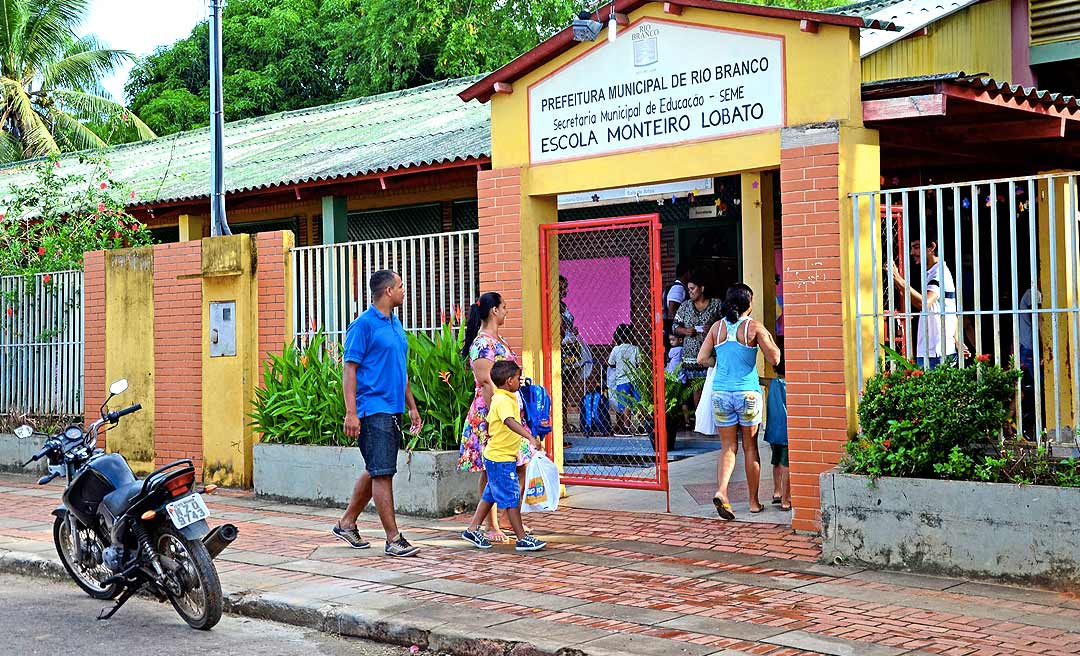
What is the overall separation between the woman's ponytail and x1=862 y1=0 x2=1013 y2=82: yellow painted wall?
410 cm

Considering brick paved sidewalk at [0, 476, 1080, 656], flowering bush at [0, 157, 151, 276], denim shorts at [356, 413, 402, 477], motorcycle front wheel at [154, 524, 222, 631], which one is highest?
flowering bush at [0, 157, 151, 276]

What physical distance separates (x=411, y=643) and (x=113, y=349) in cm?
774

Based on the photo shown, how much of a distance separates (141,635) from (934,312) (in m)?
5.06

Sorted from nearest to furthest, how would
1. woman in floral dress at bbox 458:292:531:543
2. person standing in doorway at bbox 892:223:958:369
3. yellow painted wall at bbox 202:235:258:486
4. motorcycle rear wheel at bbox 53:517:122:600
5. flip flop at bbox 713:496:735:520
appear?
motorcycle rear wheel at bbox 53:517:122:600 → person standing in doorway at bbox 892:223:958:369 → woman in floral dress at bbox 458:292:531:543 → flip flop at bbox 713:496:735:520 → yellow painted wall at bbox 202:235:258:486

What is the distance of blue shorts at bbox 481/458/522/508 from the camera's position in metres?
8.45

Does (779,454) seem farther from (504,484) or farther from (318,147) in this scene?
(318,147)

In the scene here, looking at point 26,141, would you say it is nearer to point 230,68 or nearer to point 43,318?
point 230,68

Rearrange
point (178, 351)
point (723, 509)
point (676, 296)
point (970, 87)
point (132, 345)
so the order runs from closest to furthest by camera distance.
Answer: point (970, 87)
point (723, 509)
point (178, 351)
point (132, 345)
point (676, 296)

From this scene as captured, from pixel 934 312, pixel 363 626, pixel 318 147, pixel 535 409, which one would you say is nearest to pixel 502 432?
pixel 535 409

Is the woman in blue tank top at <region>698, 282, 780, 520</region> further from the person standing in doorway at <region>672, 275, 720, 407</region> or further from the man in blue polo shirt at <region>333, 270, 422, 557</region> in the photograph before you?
the person standing in doorway at <region>672, 275, 720, 407</region>

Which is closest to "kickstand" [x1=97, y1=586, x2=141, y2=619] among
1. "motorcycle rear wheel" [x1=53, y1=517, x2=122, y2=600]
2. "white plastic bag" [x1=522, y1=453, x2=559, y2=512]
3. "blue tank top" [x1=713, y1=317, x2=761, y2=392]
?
"motorcycle rear wheel" [x1=53, y1=517, x2=122, y2=600]

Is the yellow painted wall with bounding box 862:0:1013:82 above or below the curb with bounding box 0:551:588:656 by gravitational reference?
above

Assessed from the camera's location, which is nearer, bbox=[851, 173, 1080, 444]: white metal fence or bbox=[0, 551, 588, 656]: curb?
bbox=[0, 551, 588, 656]: curb

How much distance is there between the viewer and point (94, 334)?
43.7 feet
